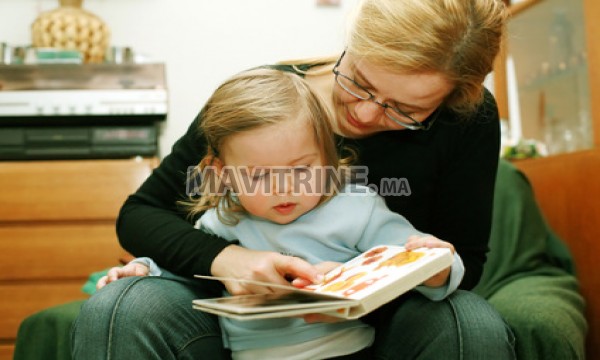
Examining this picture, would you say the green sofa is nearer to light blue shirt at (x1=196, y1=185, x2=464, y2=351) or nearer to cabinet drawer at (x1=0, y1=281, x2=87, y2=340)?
light blue shirt at (x1=196, y1=185, x2=464, y2=351)

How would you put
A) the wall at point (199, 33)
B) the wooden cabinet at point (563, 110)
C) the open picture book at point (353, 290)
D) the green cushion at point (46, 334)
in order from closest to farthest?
the open picture book at point (353, 290), the green cushion at point (46, 334), the wooden cabinet at point (563, 110), the wall at point (199, 33)

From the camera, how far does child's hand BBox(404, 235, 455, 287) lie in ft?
2.89

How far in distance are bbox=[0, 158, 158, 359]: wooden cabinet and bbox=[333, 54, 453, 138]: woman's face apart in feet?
4.55

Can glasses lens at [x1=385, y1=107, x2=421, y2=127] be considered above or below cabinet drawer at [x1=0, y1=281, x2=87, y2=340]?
above

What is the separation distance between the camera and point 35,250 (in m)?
2.31

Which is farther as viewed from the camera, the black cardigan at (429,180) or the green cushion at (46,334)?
the green cushion at (46,334)

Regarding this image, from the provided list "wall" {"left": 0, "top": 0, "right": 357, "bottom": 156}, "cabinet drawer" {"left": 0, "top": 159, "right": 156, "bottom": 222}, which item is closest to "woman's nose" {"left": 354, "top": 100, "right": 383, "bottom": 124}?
"cabinet drawer" {"left": 0, "top": 159, "right": 156, "bottom": 222}

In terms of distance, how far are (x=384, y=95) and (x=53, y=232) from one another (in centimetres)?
169

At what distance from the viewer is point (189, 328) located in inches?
38.5

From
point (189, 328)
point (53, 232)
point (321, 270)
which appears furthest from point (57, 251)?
point (321, 270)

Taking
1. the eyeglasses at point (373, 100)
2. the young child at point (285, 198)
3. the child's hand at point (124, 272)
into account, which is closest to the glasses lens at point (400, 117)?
the eyeglasses at point (373, 100)

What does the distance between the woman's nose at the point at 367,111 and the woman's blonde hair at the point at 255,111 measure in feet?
0.22

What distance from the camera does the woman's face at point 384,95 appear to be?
3.36 ft

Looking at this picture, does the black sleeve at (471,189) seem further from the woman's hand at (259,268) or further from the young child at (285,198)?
the woman's hand at (259,268)
